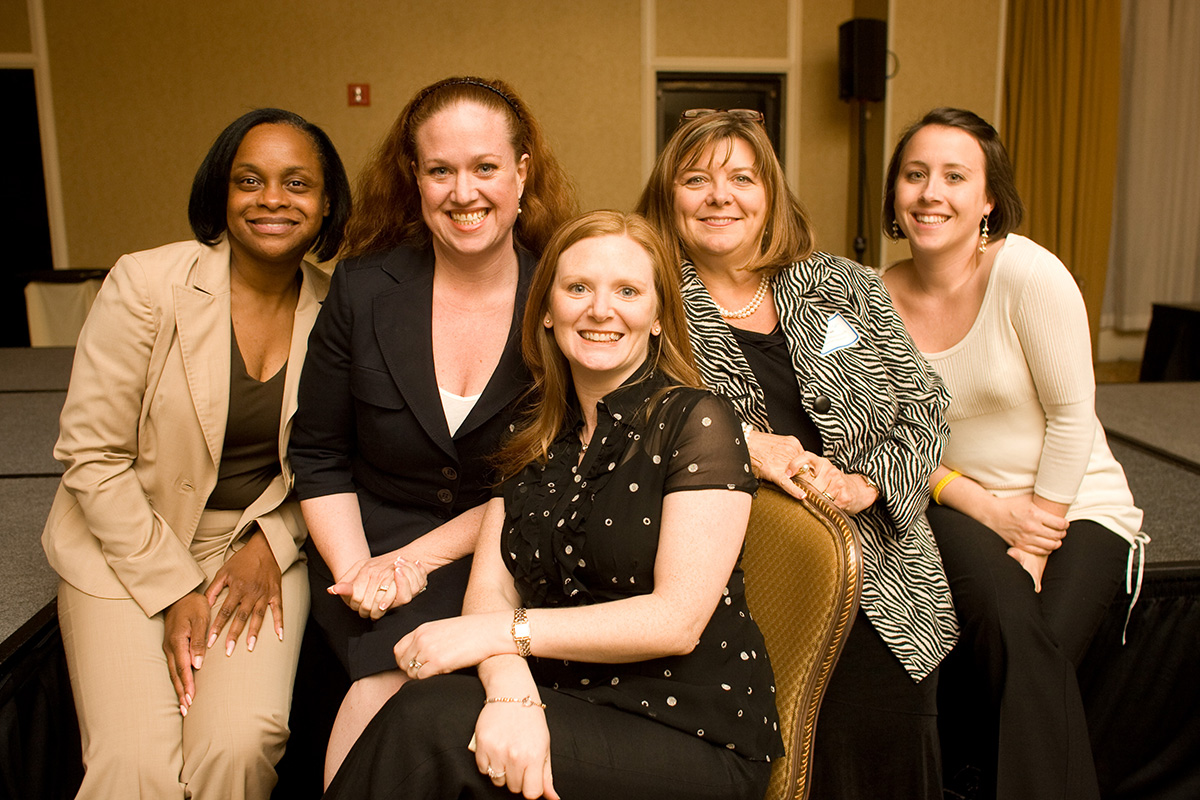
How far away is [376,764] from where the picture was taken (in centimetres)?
122

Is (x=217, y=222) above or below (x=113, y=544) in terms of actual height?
above

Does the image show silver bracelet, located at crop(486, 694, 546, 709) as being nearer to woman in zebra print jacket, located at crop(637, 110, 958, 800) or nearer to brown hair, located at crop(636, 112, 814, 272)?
woman in zebra print jacket, located at crop(637, 110, 958, 800)

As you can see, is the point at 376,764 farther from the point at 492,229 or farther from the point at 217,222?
the point at 217,222

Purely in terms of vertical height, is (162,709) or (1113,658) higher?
(162,709)

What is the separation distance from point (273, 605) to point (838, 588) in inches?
44.0

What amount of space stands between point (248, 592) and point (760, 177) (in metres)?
1.40

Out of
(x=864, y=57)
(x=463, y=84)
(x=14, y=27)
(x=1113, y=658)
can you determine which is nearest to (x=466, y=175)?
(x=463, y=84)

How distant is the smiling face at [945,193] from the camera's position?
2.03 meters

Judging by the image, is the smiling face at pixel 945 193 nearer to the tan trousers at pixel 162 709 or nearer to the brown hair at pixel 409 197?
the brown hair at pixel 409 197

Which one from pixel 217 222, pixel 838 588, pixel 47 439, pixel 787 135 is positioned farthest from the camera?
pixel 787 135

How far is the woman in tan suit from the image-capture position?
1.62 metres

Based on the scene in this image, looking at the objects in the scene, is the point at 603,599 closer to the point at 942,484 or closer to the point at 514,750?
the point at 514,750

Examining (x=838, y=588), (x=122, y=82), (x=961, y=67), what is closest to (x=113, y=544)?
(x=838, y=588)

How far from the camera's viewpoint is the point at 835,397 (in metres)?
1.83
